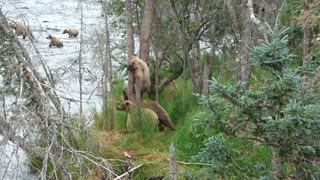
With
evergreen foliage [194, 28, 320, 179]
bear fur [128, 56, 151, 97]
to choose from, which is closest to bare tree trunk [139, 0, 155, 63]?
bear fur [128, 56, 151, 97]

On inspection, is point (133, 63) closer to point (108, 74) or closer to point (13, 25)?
point (108, 74)

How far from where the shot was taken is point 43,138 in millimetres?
7312

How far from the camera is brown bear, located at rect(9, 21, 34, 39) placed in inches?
311

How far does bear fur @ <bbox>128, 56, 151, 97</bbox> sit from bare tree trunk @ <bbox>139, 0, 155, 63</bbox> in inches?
23.1

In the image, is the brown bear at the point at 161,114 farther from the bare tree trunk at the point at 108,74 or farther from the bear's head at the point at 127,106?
the bare tree trunk at the point at 108,74

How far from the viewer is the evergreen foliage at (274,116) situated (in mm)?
4410

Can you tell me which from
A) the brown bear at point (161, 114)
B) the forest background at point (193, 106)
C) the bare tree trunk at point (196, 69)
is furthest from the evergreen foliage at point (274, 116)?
the bare tree trunk at point (196, 69)

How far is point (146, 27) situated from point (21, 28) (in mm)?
3252

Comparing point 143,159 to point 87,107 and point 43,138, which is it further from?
point 87,107

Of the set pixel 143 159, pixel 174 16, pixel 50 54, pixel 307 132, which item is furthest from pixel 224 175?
pixel 50 54

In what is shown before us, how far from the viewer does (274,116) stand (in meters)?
4.67

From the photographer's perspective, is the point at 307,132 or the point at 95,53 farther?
the point at 95,53

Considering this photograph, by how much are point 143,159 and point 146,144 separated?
0.74m

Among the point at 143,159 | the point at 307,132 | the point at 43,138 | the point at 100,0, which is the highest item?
the point at 100,0
